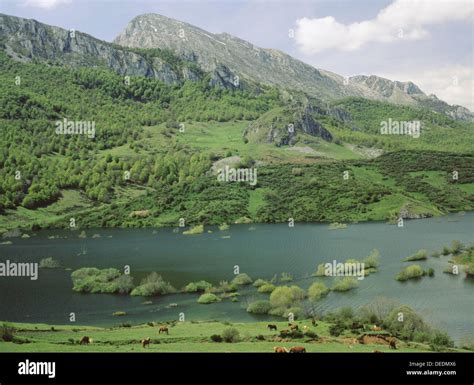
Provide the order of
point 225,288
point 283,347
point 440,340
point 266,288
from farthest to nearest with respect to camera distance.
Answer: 1. point 225,288
2. point 266,288
3. point 440,340
4. point 283,347

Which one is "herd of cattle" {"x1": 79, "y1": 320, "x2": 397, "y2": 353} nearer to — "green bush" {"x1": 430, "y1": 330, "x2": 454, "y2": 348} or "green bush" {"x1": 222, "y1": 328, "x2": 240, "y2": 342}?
"green bush" {"x1": 430, "y1": 330, "x2": 454, "y2": 348}

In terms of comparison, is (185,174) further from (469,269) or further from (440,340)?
(440,340)

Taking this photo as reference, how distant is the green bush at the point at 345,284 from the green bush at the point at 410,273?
401 centimetres

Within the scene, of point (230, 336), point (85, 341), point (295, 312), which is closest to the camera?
point (85, 341)

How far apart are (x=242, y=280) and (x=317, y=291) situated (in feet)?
28.9

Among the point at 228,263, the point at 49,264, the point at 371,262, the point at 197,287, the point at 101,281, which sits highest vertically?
the point at 371,262

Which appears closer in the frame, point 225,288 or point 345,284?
point 345,284

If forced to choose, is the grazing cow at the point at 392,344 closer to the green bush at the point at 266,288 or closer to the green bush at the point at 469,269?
the green bush at the point at 266,288

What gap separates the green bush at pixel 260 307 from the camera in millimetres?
35175

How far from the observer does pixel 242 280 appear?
45.3 metres

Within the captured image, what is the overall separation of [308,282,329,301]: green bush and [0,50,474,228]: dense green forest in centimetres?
4638

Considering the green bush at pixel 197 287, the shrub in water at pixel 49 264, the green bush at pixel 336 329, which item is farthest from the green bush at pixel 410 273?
the shrub in water at pixel 49 264
